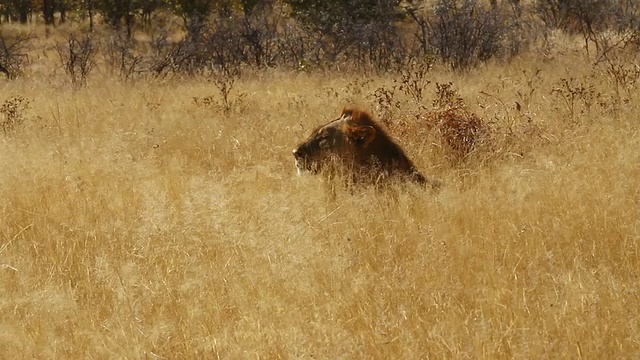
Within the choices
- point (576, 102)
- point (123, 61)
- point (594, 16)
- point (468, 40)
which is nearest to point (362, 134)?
point (576, 102)

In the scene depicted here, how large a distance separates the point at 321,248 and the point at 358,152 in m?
1.32

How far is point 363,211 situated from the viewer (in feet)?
15.1

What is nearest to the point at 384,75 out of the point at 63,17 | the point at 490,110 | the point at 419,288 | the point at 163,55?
the point at 490,110

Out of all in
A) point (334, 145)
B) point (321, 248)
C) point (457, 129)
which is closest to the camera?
point (321, 248)

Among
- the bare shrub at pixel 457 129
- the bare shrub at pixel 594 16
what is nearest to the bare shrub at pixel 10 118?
the bare shrub at pixel 457 129

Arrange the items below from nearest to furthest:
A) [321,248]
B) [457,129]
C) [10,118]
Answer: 1. [321,248]
2. [457,129]
3. [10,118]

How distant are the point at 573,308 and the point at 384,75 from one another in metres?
8.41

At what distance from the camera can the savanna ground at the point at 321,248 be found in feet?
10.2

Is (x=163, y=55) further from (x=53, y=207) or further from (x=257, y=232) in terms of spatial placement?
(x=257, y=232)

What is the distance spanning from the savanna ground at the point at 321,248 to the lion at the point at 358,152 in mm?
200

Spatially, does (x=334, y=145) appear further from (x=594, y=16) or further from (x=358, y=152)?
(x=594, y=16)

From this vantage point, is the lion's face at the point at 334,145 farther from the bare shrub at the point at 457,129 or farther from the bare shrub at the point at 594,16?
the bare shrub at the point at 594,16

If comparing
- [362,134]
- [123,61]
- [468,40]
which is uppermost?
[362,134]

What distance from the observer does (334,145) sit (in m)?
5.29
